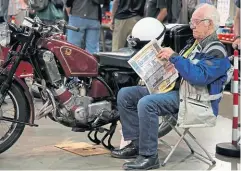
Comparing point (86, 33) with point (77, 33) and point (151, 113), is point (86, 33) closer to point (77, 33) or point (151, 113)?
point (77, 33)

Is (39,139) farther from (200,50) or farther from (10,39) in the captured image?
(200,50)

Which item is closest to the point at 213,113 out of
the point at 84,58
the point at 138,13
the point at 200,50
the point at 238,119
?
the point at 200,50

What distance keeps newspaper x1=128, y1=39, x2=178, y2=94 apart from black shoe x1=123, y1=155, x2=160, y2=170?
1.71 ft

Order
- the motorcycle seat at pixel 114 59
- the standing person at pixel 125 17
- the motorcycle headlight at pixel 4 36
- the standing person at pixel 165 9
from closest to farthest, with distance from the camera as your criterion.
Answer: the motorcycle headlight at pixel 4 36 → the motorcycle seat at pixel 114 59 → the standing person at pixel 165 9 → the standing person at pixel 125 17

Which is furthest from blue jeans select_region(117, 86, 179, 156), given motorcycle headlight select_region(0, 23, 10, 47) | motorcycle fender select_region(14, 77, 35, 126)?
motorcycle headlight select_region(0, 23, 10, 47)

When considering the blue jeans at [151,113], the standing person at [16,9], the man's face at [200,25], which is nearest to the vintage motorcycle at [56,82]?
the blue jeans at [151,113]

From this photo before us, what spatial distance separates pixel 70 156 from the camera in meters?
4.34

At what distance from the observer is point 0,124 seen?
4.38m

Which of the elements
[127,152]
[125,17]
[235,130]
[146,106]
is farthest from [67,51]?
[125,17]

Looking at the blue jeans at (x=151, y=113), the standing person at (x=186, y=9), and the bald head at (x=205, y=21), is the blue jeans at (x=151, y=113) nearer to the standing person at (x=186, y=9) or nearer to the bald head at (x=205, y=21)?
the bald head at (x=205, y=21)

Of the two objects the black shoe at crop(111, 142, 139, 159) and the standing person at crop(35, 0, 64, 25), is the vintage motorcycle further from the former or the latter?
the standing person at crop(35, 0, 64, 25)

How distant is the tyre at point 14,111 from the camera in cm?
409

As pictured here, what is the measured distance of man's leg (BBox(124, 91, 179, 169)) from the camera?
3846mm

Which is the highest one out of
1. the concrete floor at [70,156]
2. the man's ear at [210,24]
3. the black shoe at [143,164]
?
the man's ear at [210,24]
